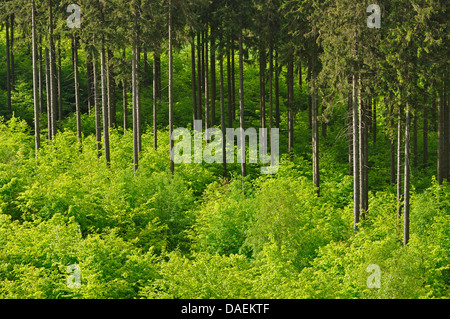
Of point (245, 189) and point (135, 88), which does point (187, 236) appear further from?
point (135, 88)

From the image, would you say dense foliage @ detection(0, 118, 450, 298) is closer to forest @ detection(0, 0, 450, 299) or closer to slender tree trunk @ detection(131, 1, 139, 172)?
forest @ detection(0, 0, 450, 299)

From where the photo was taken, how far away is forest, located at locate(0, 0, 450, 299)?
14844 mm

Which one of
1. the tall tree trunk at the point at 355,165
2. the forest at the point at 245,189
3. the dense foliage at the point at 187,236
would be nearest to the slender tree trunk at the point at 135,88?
the forest at the point at 245,189

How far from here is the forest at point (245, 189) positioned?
48.7ft

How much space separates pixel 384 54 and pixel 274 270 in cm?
1274

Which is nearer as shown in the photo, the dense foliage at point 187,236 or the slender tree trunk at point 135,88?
the dense foliage at point 187,236

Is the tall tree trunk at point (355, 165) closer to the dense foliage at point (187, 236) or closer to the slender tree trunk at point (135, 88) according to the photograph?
the dense foliage at point (187, 236)

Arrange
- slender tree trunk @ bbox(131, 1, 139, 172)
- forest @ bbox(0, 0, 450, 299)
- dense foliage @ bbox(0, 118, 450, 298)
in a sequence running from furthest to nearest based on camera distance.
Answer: slender tree trunk @ bbox(131, 1, 139, 172)
forest @ bbox(0, 0, 450, 299)
dense foliage @ bbox(0, 118, 450, 298)

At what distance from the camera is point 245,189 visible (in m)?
28.2

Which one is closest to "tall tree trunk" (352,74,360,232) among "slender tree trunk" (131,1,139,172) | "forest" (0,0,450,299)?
"forest" (0,0,450,299)

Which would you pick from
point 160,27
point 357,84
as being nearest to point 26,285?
point 357,84

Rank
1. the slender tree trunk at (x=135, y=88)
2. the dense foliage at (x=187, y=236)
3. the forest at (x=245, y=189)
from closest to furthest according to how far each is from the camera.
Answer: the dense foliage at (x=187, y=236), the forest at (x=245, y=189), the slender tree trunk at (x=135, y=88)

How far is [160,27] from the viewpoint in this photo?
29.3 metres
